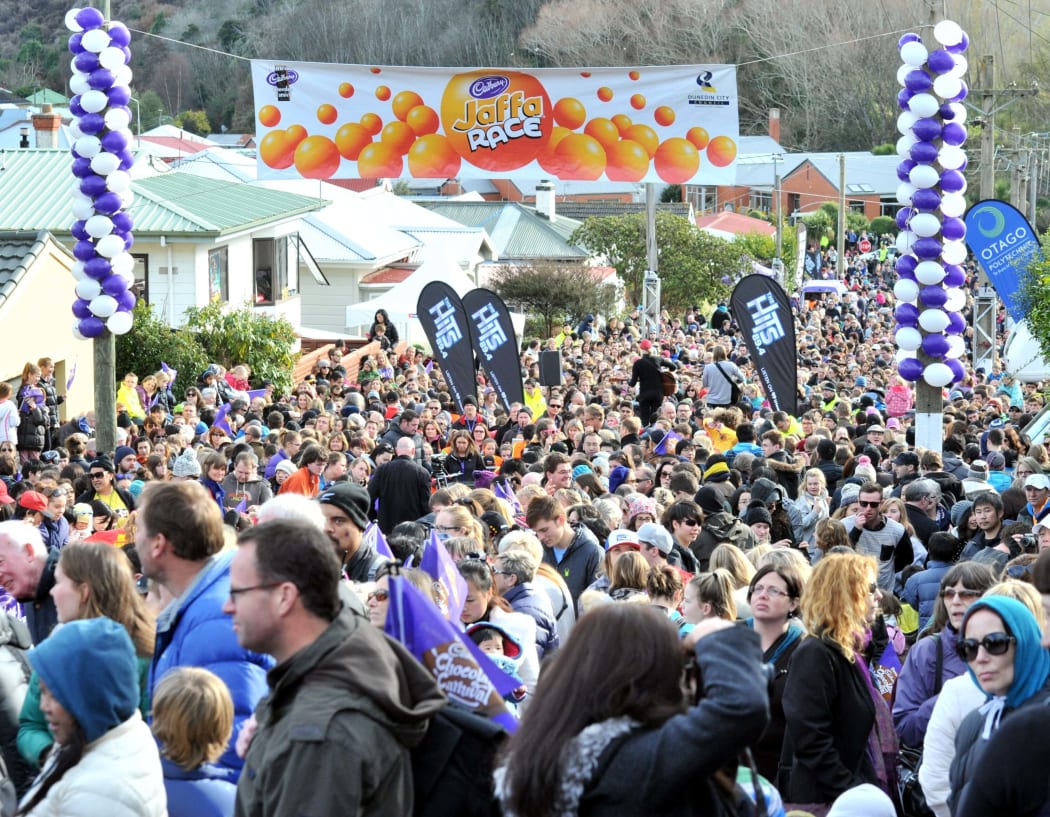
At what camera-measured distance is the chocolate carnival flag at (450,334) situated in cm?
1855

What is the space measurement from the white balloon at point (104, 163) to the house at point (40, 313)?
226 inches

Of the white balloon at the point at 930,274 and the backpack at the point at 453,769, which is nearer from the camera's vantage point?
the backpack at the point at 453,769

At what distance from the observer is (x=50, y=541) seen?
33.1 ft

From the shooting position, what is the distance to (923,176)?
13836mm

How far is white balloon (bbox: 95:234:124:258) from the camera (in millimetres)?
14422

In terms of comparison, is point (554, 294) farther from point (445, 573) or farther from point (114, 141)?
point (445, 573)

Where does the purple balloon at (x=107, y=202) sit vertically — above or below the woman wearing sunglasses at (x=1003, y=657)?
above

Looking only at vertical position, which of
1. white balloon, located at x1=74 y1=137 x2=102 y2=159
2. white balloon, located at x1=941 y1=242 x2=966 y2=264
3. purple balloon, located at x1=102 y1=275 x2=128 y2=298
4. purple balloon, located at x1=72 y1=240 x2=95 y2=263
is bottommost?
purple balloon, located at x1=102 y1=275 x2=128 y2=298

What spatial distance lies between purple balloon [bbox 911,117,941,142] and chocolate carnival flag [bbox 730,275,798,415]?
3.65 m

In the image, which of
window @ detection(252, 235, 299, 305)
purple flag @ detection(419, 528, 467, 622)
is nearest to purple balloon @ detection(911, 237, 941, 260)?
purple flag @ detection(419, 528, 467, 622)

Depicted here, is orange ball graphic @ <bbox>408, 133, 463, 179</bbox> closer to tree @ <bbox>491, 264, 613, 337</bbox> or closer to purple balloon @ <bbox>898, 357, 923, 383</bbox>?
purple balloon @ <bbox>898, 357, 923, 383</bbox>

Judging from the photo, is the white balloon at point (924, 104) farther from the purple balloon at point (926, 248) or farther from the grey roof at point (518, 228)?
the grey roof at point (518, 228)

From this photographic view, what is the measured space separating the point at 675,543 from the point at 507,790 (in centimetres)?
546

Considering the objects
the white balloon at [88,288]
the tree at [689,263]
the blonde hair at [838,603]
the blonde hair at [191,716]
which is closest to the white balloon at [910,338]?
the white balloon at [88,288]
